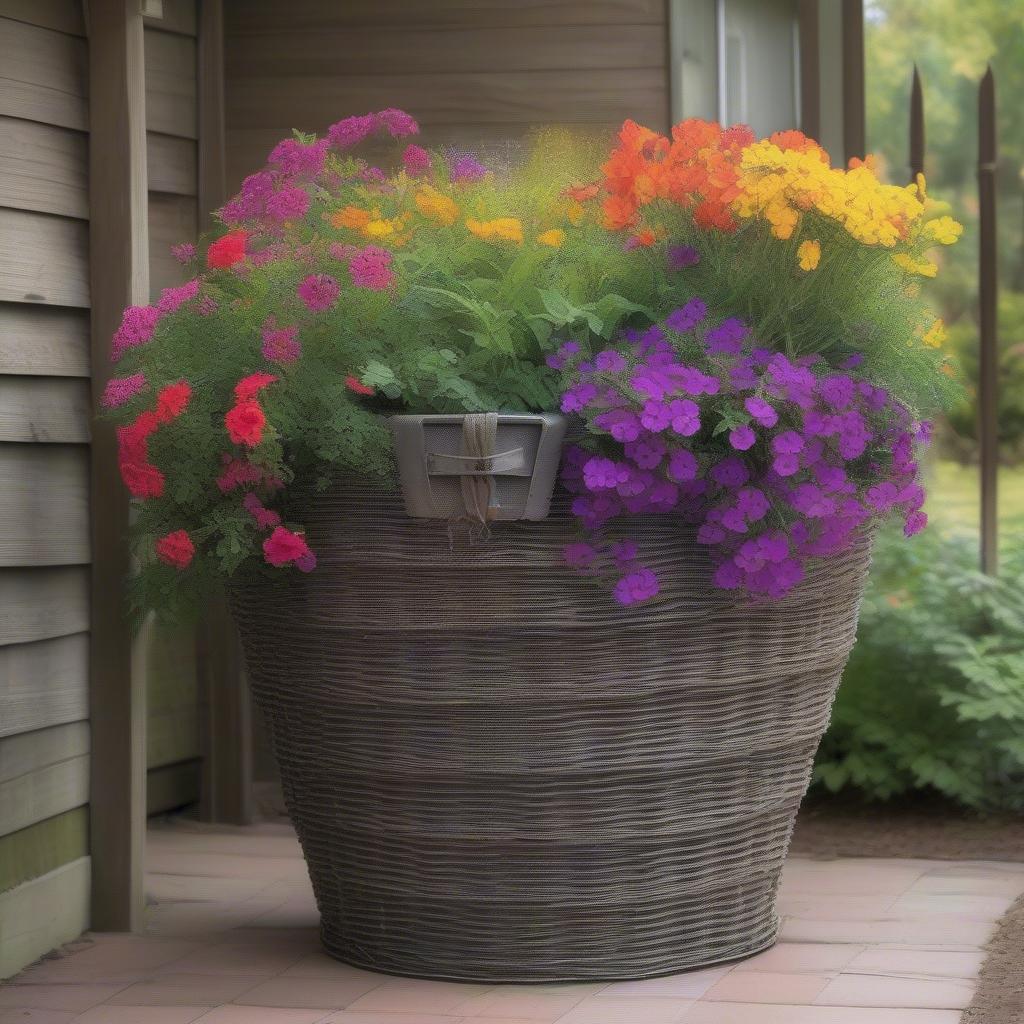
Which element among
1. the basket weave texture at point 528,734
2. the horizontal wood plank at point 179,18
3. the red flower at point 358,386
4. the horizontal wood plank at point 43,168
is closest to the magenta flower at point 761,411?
the basket weave texture at point 528,734

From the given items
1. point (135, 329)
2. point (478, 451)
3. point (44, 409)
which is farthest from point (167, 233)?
point (478, 451)

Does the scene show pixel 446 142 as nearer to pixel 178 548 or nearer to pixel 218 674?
pixel 218 674

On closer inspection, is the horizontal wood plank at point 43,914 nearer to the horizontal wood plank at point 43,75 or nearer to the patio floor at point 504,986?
the patio floor at point 504,986

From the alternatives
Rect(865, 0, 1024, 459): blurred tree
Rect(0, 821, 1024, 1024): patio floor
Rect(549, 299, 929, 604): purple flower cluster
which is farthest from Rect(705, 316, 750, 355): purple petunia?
Rect(865, 0, 1024, 459): blurred tree

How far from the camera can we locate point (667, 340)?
2.06 metres

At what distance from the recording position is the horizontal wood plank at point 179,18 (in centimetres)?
323

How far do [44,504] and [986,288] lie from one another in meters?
2.13

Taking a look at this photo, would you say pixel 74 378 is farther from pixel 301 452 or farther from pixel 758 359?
pixel 758 359

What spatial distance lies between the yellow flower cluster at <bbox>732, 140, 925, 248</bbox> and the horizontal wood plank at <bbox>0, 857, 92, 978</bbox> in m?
1.42

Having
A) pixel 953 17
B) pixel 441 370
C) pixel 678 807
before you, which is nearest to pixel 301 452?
pixel 441 370

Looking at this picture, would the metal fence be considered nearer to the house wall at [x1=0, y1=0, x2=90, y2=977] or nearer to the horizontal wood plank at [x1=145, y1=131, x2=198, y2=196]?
the horizontal wood plank at [x1=145, y1=131, x2=198, y2=196]

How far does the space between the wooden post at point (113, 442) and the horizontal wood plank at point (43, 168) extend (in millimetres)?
22

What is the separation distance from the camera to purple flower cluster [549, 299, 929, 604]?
6.51 ft

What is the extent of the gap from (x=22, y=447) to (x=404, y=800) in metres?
0.79
